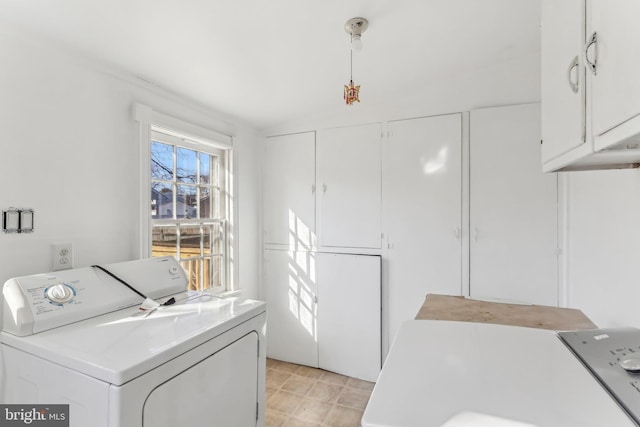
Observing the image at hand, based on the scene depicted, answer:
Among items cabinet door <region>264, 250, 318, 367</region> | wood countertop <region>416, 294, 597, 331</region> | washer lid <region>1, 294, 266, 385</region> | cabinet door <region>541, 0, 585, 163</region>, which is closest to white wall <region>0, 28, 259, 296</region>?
washer lid <region>1, 294, 266, 385</region>

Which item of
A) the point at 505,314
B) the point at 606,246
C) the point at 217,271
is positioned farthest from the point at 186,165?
the point at 606,246

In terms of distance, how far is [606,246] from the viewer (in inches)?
57.2

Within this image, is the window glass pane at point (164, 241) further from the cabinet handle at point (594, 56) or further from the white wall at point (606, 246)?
the white wall at point (606, 246)

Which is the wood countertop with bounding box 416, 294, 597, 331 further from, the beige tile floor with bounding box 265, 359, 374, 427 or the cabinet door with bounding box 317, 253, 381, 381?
the beige tile floor with bounding box 265, 359, 374, 427

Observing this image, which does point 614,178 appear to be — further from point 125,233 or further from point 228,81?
point 125,233

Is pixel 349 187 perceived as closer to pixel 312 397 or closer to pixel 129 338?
pixel 312 397

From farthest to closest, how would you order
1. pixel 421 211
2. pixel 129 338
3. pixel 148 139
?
pixel 421 211
pixel 148 139
pixel 129 338

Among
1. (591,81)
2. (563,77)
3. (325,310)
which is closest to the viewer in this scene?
(591,81)

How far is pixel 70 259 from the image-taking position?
164 centimetres

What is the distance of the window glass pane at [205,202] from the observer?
264 cm

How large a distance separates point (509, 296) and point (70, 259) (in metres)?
2.75

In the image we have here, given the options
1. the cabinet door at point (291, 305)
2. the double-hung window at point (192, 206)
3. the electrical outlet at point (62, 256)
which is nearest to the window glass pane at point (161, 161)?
the double-hung window at point (192, 206)

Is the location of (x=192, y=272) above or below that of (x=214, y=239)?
below

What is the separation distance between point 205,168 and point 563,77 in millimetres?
2411
